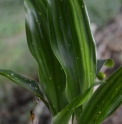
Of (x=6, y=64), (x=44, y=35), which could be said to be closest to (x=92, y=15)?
(x=6, y=64)

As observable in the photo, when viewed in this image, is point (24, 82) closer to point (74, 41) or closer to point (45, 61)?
point (45, 61)

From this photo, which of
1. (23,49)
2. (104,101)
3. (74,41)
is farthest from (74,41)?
(23,49)

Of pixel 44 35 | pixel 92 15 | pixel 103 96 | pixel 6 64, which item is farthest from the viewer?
pixel 92 15

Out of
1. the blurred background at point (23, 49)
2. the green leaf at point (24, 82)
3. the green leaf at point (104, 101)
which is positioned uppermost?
the green leaf at point (24, 82)

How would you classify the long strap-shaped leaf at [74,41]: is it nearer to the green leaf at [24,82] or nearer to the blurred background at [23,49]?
the green leaf at [24,82]

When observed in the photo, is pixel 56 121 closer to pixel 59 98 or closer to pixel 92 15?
pixel 59 98

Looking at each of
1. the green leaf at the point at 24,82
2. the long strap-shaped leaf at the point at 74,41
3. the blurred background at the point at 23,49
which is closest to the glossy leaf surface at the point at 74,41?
the long strap-shaped leaf at the point at 74,41

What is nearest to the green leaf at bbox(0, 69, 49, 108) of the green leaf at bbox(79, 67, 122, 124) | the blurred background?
the green leaf at bbox(79, 67, 122, 124)
